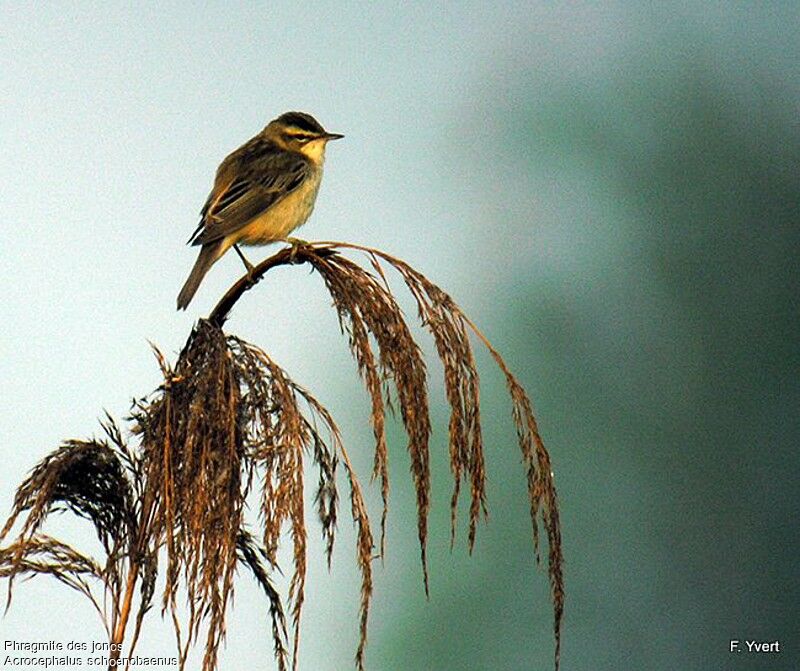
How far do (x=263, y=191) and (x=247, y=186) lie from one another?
64 millimetres

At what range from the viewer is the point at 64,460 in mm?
2299

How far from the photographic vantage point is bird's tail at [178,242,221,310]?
3355mm

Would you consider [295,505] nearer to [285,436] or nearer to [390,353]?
[285,436]

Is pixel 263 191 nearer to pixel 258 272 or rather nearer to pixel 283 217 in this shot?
pixel 283 217

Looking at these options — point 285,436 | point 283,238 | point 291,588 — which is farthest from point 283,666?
point 283,238

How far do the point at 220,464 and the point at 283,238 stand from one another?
199 centimetres

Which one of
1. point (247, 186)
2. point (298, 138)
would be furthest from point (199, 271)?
point (298, 138)

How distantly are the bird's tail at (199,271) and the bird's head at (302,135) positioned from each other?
0.79 meters

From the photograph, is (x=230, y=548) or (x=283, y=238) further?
(x=283, y=238)

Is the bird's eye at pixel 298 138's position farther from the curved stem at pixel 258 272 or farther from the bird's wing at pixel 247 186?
the curved stem at pixel 258 272

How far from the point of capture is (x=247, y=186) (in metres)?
3.89

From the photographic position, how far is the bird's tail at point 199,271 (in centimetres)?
336

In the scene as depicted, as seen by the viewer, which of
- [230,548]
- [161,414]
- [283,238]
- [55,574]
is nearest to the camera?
[230,548]

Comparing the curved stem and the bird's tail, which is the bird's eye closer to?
the bird's tail
